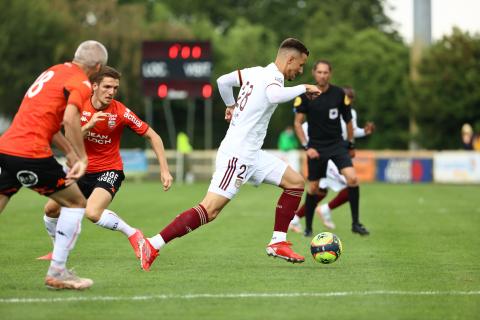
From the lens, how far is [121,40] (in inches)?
1975

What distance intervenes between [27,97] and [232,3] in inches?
2615

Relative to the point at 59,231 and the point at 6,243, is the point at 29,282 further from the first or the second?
the point at 6,243

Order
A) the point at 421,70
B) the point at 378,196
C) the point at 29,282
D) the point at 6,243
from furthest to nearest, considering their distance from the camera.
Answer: the point at 421,70 → the point at 378,196 → the point at 6,243 → the point at 29,282

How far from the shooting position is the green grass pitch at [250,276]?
7.14 metres

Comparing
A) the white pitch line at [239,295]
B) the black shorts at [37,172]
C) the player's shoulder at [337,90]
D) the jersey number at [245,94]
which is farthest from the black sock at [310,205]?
the black shorts at [37,172]

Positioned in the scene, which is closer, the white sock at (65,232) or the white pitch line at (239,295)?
the white pitch line at (239,295)

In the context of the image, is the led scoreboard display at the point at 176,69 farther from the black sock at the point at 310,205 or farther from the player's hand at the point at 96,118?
the player's hand at the point at 96,118

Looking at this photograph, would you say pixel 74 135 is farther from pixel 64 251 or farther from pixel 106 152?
pixel 106 152

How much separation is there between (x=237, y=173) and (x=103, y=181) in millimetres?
1646

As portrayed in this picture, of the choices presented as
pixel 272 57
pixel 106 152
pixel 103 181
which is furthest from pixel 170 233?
pixel 272 57

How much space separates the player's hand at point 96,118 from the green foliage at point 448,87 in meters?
33.5

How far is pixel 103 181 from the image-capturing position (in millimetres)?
10242

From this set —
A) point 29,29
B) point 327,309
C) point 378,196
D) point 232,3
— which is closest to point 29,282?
point 327,309

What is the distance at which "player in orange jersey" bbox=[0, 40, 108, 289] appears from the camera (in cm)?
753
